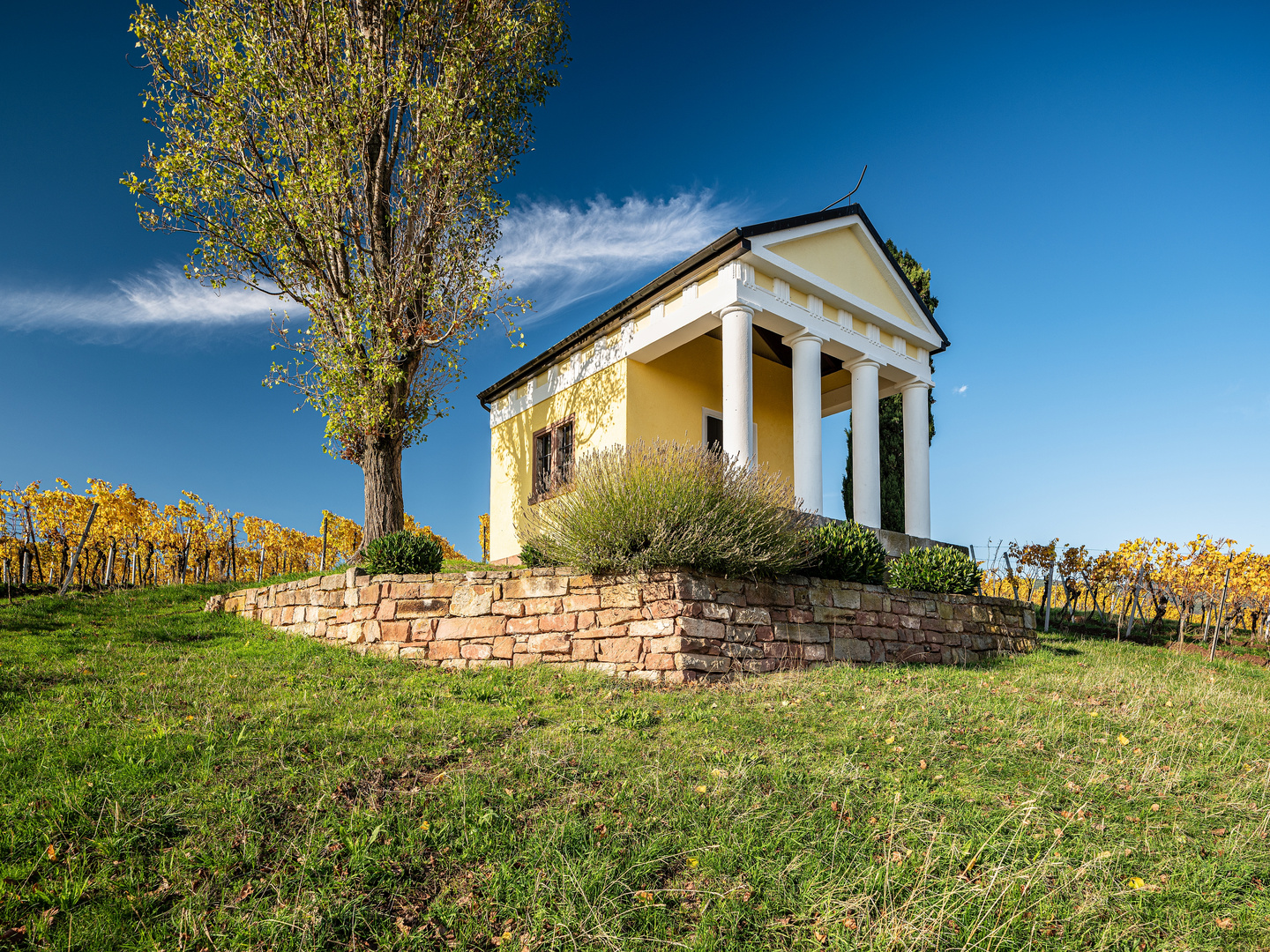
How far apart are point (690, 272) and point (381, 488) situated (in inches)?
243

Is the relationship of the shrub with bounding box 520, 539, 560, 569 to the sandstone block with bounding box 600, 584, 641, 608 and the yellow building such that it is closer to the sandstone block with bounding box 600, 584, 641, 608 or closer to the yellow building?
the sandstone block with bounding box 600, 584, 641, 608

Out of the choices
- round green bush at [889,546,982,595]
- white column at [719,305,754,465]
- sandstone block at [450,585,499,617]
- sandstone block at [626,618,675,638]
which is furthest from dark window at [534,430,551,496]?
sandstone block at [626,618,675,638]

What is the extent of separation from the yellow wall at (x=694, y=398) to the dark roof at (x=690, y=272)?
1.16 m

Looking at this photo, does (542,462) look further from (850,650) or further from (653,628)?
(653,628)

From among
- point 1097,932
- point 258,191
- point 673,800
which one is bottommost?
point 1097,932

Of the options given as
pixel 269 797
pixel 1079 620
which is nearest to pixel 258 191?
pixel 269 797

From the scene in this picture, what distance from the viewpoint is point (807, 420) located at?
40.1 feet

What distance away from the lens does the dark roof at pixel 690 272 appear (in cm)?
1155

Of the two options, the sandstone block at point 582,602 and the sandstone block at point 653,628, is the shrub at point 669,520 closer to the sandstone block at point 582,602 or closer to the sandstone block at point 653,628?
the sandstone block at point 582,602

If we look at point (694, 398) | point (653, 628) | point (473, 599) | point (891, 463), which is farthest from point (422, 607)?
point (891, 463)

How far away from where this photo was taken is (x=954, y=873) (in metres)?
3.70

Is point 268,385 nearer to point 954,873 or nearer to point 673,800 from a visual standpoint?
point 673,800

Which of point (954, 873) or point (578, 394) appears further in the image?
point (578, 394)

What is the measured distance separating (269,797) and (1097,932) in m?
4.13
